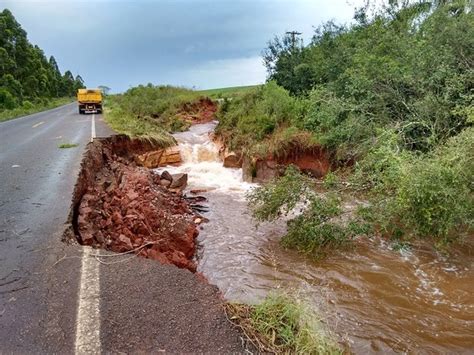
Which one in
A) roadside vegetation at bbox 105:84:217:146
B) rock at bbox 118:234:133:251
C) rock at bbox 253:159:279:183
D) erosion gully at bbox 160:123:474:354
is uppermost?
roadside vegetation at bbox 105:84:217:146

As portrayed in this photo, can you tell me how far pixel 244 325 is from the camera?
3.12 metres

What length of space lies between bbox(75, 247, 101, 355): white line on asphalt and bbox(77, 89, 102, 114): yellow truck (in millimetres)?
21886

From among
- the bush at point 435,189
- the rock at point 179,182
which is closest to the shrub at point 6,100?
the rock at point 179,182

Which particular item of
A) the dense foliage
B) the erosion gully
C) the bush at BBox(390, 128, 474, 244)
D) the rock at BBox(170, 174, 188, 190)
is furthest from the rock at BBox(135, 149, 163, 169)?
the dense foliage

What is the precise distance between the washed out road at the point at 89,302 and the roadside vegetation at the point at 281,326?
0.15 metres

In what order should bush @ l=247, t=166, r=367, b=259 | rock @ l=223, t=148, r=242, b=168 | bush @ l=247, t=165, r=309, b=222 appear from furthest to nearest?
1. rock @ l=223, t=148, r=242, b=168
2. bush @ l=247, t=165, r=309, b=222
3. bush @ l=247, t=166, r=367, b=259

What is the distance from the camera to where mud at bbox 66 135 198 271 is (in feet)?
17.3

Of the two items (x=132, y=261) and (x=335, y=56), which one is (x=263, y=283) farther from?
(x=335, y=56)

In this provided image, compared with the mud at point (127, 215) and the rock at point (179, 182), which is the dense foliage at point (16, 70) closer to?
the rock at point (179, 182)

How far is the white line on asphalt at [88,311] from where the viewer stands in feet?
9.13

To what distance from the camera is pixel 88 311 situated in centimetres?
317

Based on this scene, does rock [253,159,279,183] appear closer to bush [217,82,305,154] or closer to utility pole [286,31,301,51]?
bush [217,82,305,154]

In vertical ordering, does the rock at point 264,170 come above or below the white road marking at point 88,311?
below

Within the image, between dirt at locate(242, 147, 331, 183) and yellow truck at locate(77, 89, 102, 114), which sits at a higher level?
yellow truck at locate(77, 89, 102, 114)
